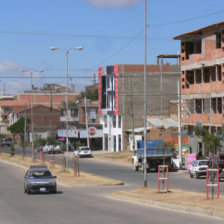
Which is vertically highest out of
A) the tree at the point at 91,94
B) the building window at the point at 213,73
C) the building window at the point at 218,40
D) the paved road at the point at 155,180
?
the tree at the point at 91,94

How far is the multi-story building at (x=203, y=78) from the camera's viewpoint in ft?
191

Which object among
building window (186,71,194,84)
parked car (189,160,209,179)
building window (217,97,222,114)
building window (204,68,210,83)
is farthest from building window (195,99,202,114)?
parked car (189,160,209,179)

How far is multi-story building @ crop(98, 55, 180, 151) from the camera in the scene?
88.9 meters

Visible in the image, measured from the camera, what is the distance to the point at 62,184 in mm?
41312

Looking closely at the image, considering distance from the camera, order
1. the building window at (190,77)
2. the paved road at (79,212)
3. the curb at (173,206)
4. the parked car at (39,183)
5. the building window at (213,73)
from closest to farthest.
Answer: the paved road at (79,212) < the curb at (173,206) < the parked car at (39,183) < the building window at (213,73) < the building window at (190,77)

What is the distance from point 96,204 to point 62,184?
52.3ft

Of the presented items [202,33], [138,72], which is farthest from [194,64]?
[138,72]

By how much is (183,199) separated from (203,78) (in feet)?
131

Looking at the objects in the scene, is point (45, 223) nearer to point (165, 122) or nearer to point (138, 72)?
point (165, 122)

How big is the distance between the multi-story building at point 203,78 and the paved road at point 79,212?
28.6 metres

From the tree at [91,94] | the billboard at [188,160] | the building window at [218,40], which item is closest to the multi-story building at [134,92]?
the building window at [218,40]

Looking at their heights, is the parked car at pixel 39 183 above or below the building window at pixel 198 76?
below

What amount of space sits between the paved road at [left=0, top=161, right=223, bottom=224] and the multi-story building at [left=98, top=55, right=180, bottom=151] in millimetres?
56942

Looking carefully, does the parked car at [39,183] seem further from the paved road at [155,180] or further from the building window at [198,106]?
the building window at [198,106]
